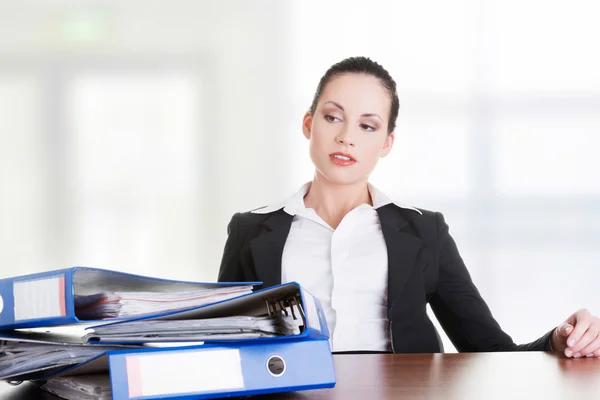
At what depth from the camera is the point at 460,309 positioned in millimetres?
1608

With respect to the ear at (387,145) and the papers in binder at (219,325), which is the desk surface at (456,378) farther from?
the ear at (387,145)

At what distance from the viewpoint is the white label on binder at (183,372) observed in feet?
1.93

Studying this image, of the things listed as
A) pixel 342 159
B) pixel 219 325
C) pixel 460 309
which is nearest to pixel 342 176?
pixel 342 159

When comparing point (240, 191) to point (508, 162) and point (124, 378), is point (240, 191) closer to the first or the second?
point (508, 162)

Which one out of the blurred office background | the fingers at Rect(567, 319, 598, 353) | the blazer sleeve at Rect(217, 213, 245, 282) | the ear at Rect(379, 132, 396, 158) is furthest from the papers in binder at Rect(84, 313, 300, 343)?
the blurred office background

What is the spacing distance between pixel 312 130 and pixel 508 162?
288 centimetres

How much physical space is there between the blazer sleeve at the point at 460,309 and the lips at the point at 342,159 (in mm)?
238

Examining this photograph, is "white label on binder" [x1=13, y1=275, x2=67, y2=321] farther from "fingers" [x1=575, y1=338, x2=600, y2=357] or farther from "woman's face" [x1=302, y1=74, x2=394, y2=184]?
"woman's face" [x1=302, y1=74, x2=394, y2=184]

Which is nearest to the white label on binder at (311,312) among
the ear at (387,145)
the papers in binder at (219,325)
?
the papers in binder at (219,325)

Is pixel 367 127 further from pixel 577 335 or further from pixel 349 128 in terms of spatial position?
pixel 577 335

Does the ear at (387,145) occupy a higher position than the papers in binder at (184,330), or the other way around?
the ear at (387,145)

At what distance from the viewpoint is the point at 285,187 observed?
14.5 ft

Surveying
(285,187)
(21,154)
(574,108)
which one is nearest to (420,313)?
(285,187)

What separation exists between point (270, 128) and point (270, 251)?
2.89 metres
